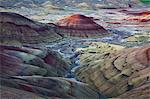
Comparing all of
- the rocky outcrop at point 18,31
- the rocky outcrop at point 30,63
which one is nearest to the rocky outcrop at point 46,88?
the rocky outcrop at point 30,63

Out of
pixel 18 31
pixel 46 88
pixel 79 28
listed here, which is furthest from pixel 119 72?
pixel 79 28

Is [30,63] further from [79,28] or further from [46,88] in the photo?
[79,28]

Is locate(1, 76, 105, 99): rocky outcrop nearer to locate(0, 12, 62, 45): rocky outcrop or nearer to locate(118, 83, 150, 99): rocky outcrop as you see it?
locate(118, 83, 150, 99): rocky outcrop

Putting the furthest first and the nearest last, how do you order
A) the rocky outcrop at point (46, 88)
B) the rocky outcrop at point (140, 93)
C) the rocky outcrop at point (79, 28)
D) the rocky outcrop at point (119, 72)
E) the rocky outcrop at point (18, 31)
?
the rocky outcrop at point (79, 28)
the rocky outcrop at point (18, 31)
the rocky outcrop at point (119, 72)
the rocky outcrop at point (140, 93)
the rocky outcrop at point (46, 88)

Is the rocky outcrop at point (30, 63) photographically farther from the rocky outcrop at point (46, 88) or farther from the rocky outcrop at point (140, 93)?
the rocky outcrop at point (140, 93)

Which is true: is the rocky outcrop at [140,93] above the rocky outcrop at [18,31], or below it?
above

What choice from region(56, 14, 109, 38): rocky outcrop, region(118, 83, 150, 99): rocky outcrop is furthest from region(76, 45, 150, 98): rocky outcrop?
region(56, 14, 109, 38): rocky outcrop

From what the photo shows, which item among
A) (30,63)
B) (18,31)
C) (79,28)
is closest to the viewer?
(30,63)
